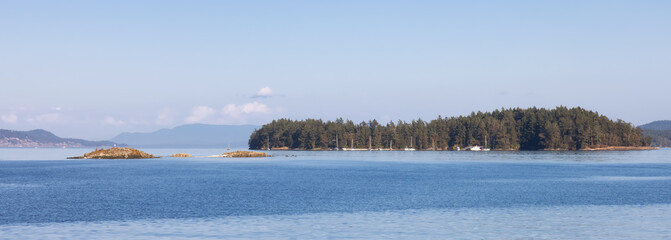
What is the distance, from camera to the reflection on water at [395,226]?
35.1 metres

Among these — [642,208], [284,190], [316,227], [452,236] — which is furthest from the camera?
[284,190]

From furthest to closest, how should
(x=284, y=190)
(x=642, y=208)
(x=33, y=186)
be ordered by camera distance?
(x=33, y=186)
(x=284, y=190)
(x=642, y=208)

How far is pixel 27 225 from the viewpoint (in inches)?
1539

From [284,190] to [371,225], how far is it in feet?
97.1

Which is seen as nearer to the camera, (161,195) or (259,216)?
(259,216)

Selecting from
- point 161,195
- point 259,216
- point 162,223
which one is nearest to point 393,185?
point 161,195

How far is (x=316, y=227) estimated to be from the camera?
38469 millimetres

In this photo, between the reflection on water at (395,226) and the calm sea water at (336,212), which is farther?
the calm sea water at (336,212)

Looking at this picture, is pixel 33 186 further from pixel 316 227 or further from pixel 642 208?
pixel 642 208

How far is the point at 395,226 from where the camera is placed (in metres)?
38.8

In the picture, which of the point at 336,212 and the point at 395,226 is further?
the point at 336,212

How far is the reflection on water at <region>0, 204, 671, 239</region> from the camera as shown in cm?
3506

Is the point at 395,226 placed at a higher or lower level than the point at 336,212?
lower

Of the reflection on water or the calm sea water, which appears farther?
the calm sea water
